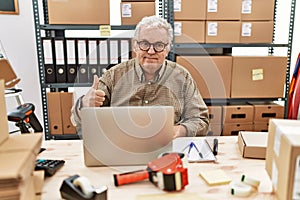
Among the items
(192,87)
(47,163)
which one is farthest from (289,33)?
(47,163)

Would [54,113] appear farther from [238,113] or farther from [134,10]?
[238,113]

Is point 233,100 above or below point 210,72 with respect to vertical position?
below

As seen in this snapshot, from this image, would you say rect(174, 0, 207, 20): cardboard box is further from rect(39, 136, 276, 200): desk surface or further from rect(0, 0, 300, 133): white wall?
rect(39, 136, 276, 200): desk surface

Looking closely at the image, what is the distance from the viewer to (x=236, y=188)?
0.82m

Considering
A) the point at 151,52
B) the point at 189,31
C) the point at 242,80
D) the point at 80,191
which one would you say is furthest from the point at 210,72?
the point at 80,191

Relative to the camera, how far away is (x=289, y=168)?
67cm

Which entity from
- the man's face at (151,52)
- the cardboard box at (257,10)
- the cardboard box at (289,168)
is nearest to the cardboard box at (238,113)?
the cardboard box at (257,10)

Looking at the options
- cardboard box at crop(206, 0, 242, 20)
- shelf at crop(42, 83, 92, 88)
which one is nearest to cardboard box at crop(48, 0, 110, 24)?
shelf at crop(42, 83, 92, 88)

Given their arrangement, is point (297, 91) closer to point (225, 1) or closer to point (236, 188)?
point (225, 1)

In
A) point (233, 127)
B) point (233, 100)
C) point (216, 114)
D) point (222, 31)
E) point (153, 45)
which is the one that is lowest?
point (233, 127)

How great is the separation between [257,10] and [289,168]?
193 centimetres

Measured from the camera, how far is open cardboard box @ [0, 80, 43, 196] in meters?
0.58

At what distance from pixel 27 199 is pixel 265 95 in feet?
7.27

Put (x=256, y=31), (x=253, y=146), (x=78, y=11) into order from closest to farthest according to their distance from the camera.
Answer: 1. (x=253, y=146)
2. (x=78, y=11)
3. (x=256, y=31)
